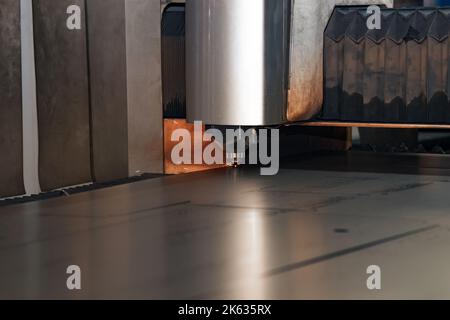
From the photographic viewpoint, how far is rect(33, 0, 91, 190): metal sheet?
24.1 ft

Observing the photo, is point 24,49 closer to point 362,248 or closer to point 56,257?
point 56,257

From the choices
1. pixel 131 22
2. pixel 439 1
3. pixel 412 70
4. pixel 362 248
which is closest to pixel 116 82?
pixel 131 22

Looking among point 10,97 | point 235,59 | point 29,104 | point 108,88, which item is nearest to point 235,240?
point 10,97

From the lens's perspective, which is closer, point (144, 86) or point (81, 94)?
point (81, 94)

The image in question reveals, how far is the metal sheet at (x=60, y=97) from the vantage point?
24.1ft

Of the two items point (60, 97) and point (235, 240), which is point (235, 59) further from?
point (235, 240)

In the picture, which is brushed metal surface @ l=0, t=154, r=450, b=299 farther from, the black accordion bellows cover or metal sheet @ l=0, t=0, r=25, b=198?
the black accordion bellows cover

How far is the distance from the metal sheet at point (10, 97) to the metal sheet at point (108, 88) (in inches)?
44.6

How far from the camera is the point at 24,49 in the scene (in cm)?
707

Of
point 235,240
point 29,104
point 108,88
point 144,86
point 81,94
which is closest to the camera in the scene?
point 235,240

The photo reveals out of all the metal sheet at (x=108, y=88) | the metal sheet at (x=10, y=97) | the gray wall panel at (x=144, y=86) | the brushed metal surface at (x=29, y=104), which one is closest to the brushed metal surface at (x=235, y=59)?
the gray wall panel at (x=144, y=86)

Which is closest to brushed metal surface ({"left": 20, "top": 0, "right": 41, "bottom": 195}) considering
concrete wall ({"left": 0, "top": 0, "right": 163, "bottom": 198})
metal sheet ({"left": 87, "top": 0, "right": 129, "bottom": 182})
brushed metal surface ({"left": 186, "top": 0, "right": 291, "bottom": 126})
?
concrete wall ({"left": 0, "top": 0, "right": 163, "bottom": 198})

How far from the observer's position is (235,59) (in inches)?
316

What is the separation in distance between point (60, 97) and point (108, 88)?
77 cm
